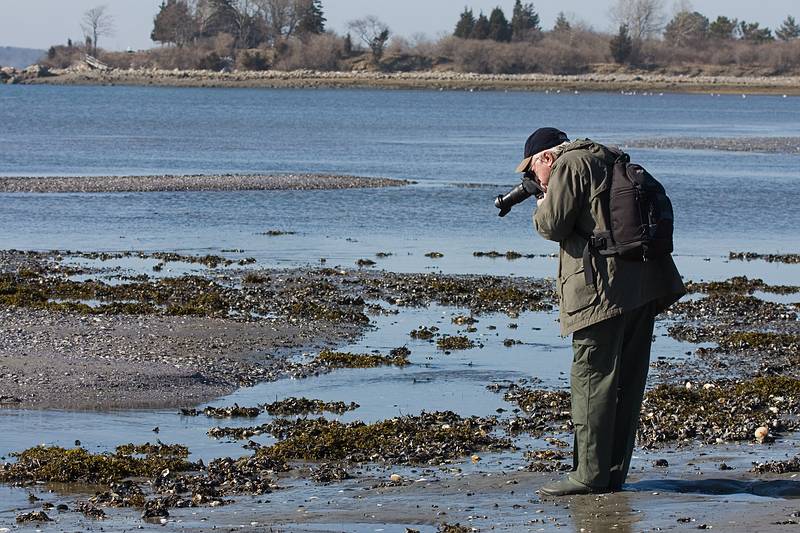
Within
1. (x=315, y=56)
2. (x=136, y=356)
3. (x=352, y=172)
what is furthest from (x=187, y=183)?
(x=315, y=56)

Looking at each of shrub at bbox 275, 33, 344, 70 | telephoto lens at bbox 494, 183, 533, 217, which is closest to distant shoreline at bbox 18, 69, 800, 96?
shrub at bbox 275, 33, 344, 70

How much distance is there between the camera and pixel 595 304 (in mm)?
7453

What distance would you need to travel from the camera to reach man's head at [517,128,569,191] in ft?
25.1

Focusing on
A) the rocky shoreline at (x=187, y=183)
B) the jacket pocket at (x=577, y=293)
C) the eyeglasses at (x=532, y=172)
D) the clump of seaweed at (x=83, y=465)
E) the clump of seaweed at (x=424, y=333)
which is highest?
the eyeglasses at (x=532, y=172)

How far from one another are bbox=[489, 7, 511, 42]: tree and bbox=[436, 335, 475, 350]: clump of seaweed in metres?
165

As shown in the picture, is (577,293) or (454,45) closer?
(577,293)

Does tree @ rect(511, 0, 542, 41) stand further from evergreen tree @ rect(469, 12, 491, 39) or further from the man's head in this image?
the man's head

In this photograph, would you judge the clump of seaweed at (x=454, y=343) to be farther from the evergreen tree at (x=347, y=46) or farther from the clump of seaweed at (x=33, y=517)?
the evergreen tree at (x=347, y=46)

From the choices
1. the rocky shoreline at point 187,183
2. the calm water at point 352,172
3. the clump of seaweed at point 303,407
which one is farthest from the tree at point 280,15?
the clump of seaweed at point 303,407

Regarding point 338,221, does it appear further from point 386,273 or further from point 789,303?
point 789,303

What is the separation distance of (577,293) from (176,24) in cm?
18428

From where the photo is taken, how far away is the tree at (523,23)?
600ft

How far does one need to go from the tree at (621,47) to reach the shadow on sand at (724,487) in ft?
548

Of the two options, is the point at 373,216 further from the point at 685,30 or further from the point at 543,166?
the point at 685,30
